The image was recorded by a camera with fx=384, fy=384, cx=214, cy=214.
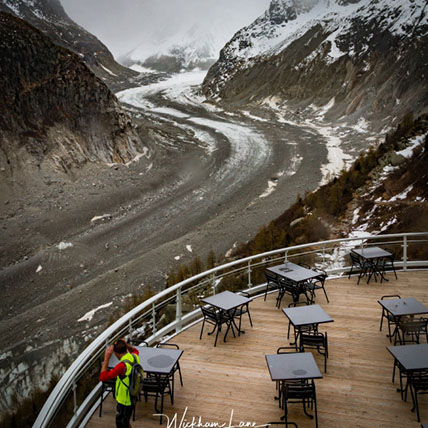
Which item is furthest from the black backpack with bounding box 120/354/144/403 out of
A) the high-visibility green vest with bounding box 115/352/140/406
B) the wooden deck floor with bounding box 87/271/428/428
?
the wooden deck floor with bounding box 87/271/428/428

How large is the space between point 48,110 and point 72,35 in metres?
109

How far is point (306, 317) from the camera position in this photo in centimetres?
575

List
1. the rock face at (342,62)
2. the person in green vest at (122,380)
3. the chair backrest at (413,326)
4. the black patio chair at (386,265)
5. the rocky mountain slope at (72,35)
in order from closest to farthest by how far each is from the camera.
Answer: the person in green vest at (122,380) < the chair backrest at (413,326) < the black patio chair at (386,265) < the rock face at (342,62) < the rocky mountain slope at (72,35)

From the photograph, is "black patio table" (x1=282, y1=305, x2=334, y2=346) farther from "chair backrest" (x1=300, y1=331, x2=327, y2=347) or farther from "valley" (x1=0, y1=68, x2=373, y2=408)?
"valley" (x1=0, y1=68, x2=373, y2=408)

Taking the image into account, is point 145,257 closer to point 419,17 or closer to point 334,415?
point 334,415

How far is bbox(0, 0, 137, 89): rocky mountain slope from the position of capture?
366 ft

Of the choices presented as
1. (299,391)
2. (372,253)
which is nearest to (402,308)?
(299,391)

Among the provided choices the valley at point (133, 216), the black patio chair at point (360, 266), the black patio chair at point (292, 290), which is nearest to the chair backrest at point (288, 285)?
the black patio chair at point (292, 290)

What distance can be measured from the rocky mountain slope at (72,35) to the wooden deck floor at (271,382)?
111321 millimetres

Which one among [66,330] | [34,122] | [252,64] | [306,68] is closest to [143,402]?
[66,330]

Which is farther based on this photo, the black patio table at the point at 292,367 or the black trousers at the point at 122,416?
the black patio table at the point at 292,367

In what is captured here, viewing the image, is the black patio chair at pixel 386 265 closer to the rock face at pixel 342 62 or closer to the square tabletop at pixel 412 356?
the square tabletop at pixel 412 356

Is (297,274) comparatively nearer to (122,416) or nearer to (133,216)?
(122,416)

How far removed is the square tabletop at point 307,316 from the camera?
556 centimetres
